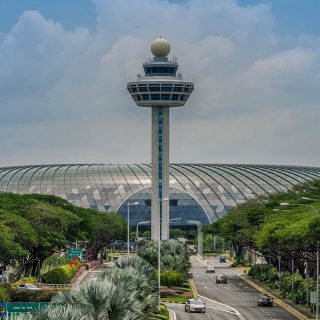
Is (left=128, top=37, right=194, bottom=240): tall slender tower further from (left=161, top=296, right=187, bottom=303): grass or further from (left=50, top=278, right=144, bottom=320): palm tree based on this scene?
(left=50, top=278, right=144, bottom=320): palm tree

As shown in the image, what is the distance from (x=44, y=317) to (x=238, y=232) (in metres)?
126

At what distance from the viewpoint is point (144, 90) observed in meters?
194

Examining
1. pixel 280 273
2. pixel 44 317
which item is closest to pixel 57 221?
pixel 280 273

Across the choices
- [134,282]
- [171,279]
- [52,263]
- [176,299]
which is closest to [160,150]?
[52,263]

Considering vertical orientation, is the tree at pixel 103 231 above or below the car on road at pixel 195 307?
above

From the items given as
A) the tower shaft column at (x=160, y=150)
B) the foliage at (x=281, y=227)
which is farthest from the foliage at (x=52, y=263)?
the tower shaft column at (x=160, y=150)

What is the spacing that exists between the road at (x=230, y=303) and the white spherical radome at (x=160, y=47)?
198 feet

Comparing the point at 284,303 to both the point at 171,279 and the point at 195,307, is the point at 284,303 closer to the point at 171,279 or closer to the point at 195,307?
the point at 195,307

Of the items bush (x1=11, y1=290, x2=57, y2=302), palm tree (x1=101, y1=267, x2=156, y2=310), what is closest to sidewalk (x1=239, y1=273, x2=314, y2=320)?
bush (x1=11, y1=290, x2=57, y2=302)

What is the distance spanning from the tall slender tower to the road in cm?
4954

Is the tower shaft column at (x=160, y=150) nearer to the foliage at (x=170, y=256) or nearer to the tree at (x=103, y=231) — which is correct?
the tree at (x=103, y=231)

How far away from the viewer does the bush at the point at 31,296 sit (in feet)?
237

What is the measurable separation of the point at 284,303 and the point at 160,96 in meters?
98.9

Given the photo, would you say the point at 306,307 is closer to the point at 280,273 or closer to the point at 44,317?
the point at 280,273
